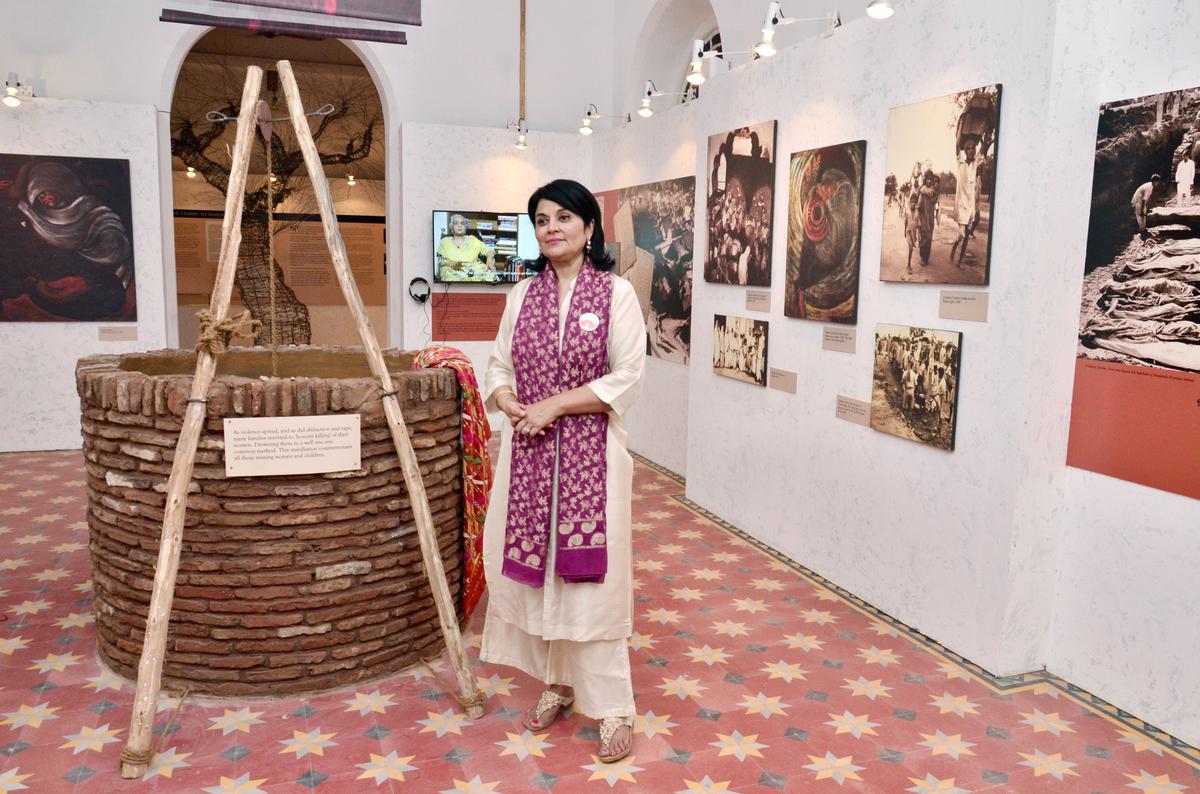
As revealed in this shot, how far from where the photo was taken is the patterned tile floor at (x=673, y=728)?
317 cm

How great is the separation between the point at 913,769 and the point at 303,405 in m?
2.72

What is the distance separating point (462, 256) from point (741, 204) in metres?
4.24

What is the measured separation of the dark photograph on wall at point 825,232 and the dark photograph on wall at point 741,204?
0.92 feet

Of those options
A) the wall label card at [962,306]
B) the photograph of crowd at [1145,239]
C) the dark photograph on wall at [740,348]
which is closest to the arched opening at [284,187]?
the dark photograph on wall at [740,348]

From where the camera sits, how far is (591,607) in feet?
10.7

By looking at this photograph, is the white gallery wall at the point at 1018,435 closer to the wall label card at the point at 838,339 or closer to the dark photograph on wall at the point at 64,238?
the wall label card at the point at 838,339

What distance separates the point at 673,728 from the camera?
3559 mm

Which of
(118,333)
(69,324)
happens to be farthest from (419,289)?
(69,324)

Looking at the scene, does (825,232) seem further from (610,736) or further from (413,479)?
(610,736)

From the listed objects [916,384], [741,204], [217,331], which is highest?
[741,204]

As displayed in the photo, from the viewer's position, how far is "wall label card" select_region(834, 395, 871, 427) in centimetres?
486

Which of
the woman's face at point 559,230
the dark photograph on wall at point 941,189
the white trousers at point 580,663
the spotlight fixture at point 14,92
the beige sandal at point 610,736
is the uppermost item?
the spotlight fixture at point 14,92

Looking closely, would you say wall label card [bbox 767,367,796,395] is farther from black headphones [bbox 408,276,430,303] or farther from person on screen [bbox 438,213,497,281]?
black headphones [bbox 408,276,430,303]

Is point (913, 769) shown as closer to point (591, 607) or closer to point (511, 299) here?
point (591, 607)
